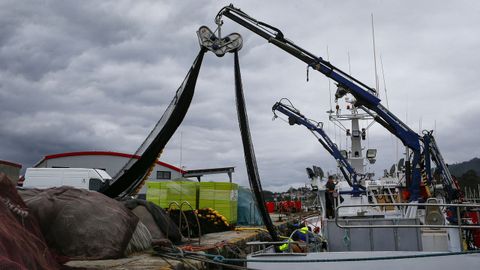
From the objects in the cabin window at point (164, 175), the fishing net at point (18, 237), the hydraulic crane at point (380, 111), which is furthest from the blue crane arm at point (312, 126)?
the fishing net at point (18, 237)

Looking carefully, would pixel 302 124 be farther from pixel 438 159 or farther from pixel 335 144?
pixel 438 159

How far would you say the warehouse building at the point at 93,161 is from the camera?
25.0 m

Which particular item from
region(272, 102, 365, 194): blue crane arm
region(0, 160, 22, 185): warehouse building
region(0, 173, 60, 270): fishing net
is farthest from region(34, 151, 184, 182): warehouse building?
region(0, 173, 60, 270): fishing net

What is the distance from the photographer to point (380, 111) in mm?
12180

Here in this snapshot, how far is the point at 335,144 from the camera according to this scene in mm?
19797

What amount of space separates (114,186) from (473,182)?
55.7 metres

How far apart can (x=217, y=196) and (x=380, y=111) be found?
5.73 meters

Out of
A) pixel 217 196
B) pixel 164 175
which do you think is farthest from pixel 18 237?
pixel 164 175

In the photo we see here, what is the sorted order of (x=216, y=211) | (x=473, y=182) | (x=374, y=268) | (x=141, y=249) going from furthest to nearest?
(x=473, y=182) → (x=216, y=211) → (x=141, y=249) → (x=374, y=268)

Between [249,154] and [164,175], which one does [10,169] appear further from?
[164,175]

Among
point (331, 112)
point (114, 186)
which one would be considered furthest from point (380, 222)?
point (331, 112)

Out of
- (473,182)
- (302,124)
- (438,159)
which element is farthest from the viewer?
(473,182)

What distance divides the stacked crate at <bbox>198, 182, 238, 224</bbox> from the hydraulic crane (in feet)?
14.9

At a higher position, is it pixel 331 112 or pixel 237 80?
pixel 331 112
